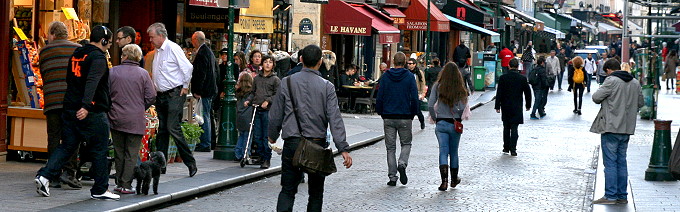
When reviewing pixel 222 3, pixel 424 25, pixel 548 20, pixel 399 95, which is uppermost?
pixel 548 20

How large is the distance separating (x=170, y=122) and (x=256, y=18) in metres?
9.50

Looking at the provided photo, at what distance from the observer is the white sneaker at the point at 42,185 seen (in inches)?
452

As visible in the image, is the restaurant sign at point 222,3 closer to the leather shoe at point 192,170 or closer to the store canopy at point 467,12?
the leather shoe at point 192,170

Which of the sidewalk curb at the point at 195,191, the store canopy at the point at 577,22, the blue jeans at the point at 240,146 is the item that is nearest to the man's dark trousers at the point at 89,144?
the sidewalk curb at the point at 195,191

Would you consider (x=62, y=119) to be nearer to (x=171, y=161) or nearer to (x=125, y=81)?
(x=125, y=81)

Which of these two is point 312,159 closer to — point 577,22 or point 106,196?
point 106,196

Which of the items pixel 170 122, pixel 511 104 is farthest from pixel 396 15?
pixel 170 122

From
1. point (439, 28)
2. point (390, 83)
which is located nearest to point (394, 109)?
point (390, 83)

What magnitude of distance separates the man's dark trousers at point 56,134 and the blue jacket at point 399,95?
3776mm

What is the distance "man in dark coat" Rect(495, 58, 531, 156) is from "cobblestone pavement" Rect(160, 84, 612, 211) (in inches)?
11.1

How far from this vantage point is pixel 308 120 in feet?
31.2

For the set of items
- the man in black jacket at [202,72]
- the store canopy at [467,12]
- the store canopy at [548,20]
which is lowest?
the man in black jacket at [202,72]

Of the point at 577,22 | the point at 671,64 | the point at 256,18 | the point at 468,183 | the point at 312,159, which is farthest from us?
the point at 577,22

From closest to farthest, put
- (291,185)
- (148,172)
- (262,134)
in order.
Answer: (291,185), (148,172), (262,134)
